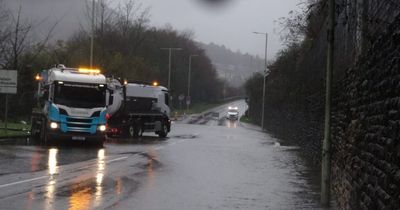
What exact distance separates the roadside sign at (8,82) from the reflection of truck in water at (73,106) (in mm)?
3595

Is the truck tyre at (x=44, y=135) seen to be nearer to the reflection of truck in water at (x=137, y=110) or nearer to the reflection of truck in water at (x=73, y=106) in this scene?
the reflection of truck in water at (x=73, y=106)

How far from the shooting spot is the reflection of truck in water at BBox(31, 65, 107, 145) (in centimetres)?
2461

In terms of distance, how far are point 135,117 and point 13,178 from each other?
20.7 m

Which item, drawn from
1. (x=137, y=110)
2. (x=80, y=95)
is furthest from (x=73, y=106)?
(x=137, y=110)

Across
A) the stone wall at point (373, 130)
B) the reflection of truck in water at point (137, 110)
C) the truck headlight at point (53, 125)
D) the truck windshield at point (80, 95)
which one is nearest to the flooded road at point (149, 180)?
the truck headlight at point (53, 125)

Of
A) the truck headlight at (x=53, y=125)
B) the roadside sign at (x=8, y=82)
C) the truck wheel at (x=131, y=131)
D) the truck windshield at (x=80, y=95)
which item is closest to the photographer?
the truck headlight at (x=53, y=125)

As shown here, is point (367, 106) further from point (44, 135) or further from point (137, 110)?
point (137, 110)

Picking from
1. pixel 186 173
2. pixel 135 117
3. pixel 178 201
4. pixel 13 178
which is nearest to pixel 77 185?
pixel 13 178

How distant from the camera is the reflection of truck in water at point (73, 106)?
24.6 meters

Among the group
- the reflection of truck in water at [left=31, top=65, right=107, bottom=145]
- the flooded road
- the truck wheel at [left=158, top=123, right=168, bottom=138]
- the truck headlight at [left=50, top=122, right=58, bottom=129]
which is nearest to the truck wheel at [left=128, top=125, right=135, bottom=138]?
the truck wheel at [left=158, top=123, right=168, bottom=138]

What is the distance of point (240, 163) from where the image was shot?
20.5m

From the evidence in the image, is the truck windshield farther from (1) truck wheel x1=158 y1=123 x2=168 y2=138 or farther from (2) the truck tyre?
(1) truck wheel x1=158 y1=123 x2=168 y2=138

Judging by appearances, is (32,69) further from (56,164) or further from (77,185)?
(77,185)

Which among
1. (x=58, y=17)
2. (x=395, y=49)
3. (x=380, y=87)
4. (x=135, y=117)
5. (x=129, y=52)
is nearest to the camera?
(x=395, y=49)
